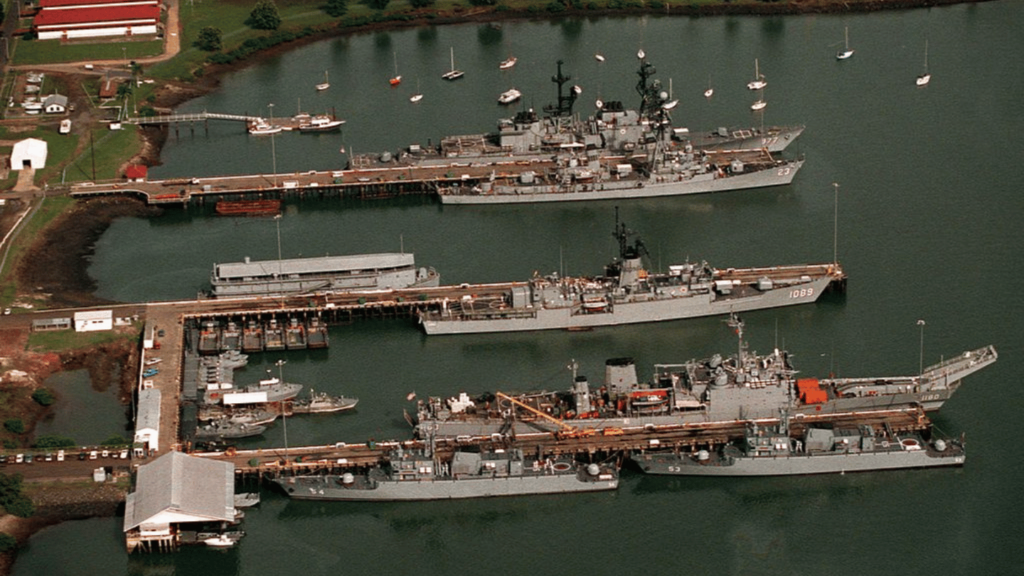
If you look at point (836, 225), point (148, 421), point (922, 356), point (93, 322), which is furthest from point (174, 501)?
point (836, 225)

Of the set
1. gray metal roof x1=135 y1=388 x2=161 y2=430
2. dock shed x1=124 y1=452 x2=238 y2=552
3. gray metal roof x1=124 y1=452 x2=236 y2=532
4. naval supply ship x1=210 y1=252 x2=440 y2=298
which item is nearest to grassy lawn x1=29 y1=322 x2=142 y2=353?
naval supply ship x1=210 y1=252 x2=440 y2=298

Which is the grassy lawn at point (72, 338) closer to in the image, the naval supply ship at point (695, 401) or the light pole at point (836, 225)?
the naval supply ship at point (695, 401)


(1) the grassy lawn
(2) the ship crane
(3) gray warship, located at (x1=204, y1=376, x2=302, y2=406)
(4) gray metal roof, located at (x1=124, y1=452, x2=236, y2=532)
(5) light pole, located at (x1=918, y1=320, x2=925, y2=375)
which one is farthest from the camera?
(1) the grassy lawn

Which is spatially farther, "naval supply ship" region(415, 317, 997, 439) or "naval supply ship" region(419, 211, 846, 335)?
"naval supply ship" region(419, 211, 846, 335)

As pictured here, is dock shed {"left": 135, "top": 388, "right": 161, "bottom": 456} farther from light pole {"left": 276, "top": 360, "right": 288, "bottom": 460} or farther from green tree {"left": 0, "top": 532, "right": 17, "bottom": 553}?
green tree {"left": 0, "top": 532, "right": 17, "bottom": 553}

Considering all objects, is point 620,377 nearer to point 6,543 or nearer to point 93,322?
point 6,543

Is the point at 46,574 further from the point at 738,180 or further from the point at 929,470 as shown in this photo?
the point at 738,180

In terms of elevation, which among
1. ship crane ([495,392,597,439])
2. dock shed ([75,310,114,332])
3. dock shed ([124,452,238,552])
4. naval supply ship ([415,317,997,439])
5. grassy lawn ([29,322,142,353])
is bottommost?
dock shed ([124,452,238,552])
